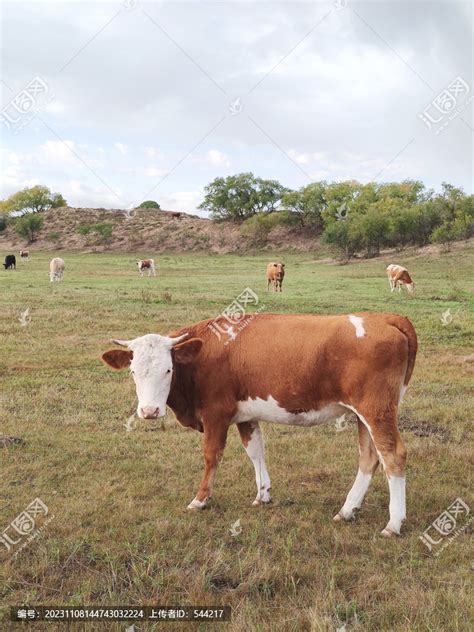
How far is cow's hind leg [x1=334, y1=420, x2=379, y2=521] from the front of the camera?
5.25m

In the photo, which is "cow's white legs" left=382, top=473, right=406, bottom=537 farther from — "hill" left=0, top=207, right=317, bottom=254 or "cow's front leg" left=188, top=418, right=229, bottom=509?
"hill" left=0, top=207, right=317, bottom=254

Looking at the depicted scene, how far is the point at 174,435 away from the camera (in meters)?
7.62

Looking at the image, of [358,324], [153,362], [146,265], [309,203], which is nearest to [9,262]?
[146,265]

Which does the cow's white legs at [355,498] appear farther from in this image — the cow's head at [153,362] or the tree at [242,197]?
the tree at [242,197]

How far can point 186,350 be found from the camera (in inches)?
213

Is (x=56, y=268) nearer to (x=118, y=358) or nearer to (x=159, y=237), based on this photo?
(x=118, y=358)

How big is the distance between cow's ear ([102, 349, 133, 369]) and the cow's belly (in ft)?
4.07

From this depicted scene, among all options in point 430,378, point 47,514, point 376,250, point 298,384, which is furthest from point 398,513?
point 376,250

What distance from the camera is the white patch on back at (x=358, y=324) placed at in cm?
506

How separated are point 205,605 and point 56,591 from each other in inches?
46.1

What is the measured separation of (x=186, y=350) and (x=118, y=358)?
2.32ft
